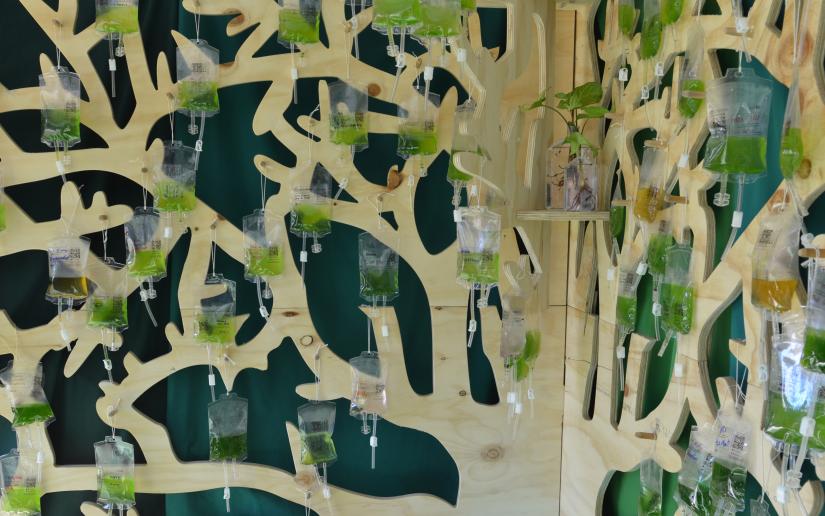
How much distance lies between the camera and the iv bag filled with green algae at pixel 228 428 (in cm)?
192

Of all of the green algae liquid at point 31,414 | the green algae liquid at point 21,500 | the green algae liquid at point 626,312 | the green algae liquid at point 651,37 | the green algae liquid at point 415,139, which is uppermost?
the green algae liquid at point 651,37

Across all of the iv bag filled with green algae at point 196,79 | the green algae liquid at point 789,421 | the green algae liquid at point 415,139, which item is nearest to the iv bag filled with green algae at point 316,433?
the green algae liquid at point 415,139

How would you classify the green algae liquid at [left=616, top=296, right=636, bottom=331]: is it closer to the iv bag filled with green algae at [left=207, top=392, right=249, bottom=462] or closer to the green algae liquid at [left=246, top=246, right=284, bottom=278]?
the green algae liquid at [left=246, top=246, right=284, bottom=278]

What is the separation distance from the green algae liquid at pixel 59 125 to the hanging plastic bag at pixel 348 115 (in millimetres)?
647

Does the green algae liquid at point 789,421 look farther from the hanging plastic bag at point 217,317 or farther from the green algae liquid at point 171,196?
the green algae liquid at point 171,196

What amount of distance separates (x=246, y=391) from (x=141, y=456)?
0.33 m

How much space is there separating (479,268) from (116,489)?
1.13m

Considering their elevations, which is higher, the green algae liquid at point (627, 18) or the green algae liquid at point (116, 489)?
the green algae liquid at point (627, 18)

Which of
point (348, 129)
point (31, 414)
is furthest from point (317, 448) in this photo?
point (348, 129)

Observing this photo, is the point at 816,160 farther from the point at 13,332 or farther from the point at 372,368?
the point at 13,332

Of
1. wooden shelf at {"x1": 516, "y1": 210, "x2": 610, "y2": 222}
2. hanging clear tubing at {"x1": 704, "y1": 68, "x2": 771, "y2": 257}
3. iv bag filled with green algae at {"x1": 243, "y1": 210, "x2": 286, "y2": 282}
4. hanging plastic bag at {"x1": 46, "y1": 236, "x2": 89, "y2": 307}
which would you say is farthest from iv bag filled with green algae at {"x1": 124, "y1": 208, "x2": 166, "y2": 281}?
hanging clear tubing at {"x1": 704, "y1": 68, "x2": 771, "y2": 257}

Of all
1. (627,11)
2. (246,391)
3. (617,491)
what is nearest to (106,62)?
(246,391)

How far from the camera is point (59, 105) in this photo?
1813 millimetres

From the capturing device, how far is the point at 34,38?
1.88 m
